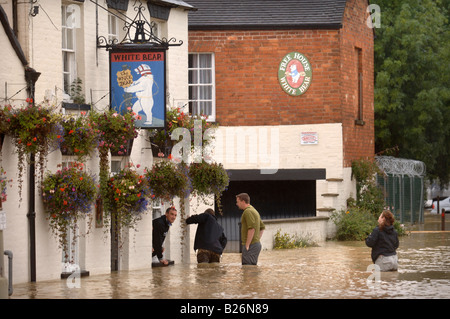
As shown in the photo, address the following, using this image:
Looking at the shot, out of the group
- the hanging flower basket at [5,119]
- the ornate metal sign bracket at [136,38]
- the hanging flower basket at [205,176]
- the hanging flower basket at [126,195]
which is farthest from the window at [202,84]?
the hanging flower basket at [5,119]

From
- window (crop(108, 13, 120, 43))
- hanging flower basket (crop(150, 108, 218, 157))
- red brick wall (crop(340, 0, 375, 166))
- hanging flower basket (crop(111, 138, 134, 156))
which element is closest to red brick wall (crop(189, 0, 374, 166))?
red brick wall (crop(340, 0, 375, 166))

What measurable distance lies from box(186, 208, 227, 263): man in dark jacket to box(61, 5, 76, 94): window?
152 inches

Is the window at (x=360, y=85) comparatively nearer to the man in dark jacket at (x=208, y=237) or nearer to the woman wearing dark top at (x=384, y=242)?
the man in dark jacket at (x=208, y=237)

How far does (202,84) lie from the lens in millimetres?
30922

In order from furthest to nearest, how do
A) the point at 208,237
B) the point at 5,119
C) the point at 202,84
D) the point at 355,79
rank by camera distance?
the point at 355,79 < the point at 202,84 < the point at 208,237 < the point at 5,119

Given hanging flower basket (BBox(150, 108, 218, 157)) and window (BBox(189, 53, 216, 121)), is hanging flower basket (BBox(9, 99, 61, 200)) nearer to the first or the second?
hanging flower basket (BBox(150, 108, 218, 157))

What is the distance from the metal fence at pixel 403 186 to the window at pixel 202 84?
686 centimetres

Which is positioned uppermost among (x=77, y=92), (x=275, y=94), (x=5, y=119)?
(x=275, y=94)

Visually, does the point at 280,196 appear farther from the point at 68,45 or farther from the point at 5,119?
the point at 5,119

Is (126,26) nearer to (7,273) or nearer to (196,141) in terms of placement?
(196,141)

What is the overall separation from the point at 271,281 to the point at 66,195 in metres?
3.88

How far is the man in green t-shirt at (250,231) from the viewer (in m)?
19.4

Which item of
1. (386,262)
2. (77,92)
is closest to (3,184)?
(77,92)
